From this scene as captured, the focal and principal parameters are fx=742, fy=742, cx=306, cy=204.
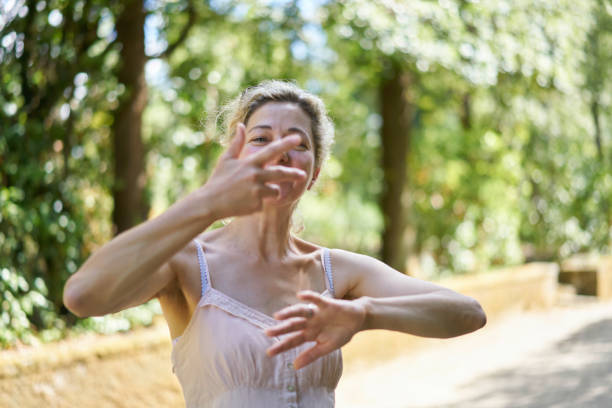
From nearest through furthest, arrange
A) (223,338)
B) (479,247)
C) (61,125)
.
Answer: (223,338) → (61,125) → (479,247)

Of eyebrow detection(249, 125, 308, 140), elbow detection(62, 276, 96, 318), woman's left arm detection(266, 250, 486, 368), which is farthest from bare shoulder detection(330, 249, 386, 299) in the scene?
elbow detection(62, 276, 96, 318)

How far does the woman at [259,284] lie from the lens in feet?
5.46

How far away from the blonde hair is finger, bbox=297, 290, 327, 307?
2.37 feet

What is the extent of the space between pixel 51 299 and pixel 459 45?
5.13 meters

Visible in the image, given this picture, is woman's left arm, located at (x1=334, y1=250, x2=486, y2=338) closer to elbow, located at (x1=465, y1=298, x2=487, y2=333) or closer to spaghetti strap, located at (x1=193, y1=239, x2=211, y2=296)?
elbow, located at (x1=465, y1=298, x2=487, y2=333)

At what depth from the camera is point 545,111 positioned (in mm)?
13719

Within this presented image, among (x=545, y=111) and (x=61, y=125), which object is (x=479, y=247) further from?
(x=61, y=125)

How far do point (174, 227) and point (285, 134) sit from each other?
614mm

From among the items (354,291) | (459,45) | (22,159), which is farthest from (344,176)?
(354,291)

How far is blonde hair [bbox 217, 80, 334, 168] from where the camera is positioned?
228 cm

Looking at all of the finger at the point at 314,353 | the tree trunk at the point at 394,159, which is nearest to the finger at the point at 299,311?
the finger at the point at 314,353

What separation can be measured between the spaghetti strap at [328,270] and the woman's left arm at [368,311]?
0.05 ft

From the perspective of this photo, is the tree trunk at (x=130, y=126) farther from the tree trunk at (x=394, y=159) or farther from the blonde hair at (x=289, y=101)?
the blonde hair at (x=289, y=101)

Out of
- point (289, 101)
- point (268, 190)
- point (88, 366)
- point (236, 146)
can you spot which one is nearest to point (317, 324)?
point (268, 190)
